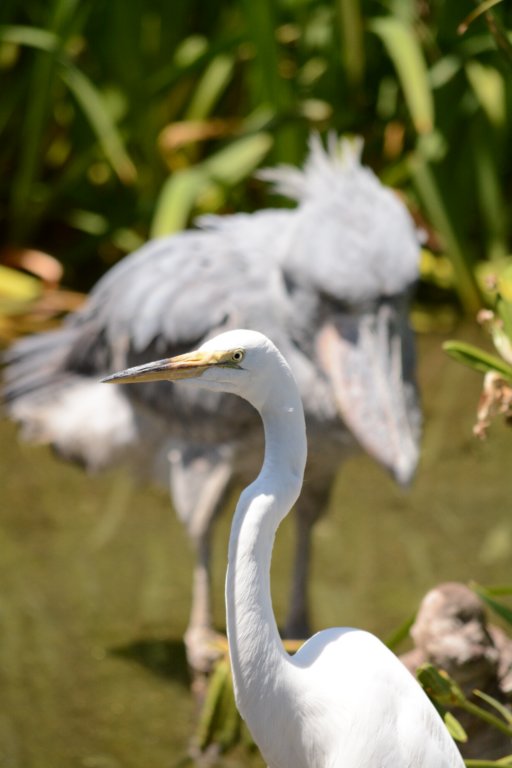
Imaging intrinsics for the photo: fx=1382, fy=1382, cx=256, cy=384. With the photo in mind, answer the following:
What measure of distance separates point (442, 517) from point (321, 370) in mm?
1227

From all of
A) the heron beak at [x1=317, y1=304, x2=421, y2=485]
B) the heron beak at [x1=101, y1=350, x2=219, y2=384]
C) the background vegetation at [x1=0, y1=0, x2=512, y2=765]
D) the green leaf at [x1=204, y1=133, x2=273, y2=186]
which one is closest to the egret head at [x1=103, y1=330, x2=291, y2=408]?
the heron beak at [x1=101, y1=350, x2=219, y2=384]

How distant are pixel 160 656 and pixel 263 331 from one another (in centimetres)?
95

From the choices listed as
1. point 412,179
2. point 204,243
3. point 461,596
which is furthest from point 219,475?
point 412,179

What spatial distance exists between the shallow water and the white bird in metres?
1.22

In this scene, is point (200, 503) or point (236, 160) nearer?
point (200, 503)

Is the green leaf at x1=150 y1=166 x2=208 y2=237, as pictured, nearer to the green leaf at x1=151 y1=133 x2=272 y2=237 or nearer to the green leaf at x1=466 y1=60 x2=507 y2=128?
the green leaf at x1=151 y1=133 x2=272 y2=237

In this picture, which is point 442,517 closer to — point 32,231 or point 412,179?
point 412,179

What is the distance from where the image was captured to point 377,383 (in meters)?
3.44

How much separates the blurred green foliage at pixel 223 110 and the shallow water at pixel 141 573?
127 cm

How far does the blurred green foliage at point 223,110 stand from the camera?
571cm

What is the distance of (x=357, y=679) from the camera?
210 centimetres

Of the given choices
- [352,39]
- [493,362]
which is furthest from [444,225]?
[493,362]

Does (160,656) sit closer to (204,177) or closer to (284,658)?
(284,658)

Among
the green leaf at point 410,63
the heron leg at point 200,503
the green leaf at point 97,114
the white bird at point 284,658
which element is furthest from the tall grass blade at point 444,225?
the white bird at point 284,658
